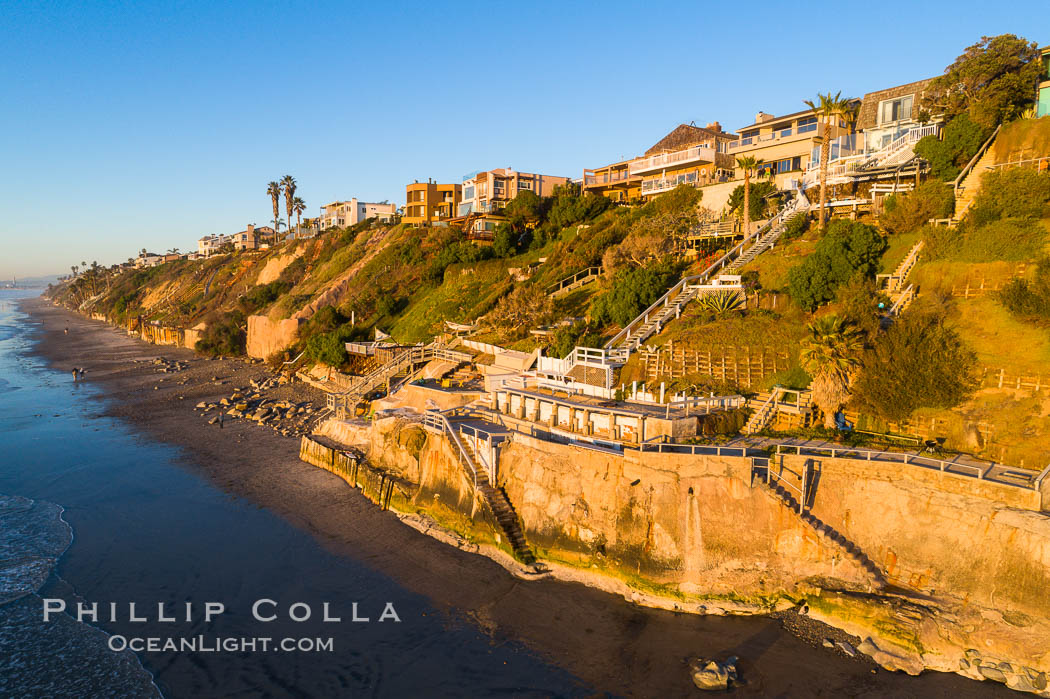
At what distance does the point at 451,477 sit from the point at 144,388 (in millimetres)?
41623

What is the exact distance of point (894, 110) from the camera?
3994cm

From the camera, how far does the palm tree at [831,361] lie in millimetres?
19781

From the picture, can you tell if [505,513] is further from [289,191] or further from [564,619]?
[289,191]

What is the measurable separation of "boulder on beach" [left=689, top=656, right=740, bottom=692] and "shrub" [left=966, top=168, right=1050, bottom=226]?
23251 mm

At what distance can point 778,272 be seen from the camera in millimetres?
31609

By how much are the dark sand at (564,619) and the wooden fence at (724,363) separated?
11.0 meters

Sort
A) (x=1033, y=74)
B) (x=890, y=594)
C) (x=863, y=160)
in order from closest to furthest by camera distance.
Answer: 1. (x=890, y=594)
2. (x=1033, y=74)
3. (x=863, y=160)

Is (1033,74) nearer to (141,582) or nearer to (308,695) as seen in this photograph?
(308,695)

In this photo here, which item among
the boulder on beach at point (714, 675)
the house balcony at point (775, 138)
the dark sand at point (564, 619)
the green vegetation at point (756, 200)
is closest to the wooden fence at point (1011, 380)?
the dark sand at point (564, 619)

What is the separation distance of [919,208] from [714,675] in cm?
2685

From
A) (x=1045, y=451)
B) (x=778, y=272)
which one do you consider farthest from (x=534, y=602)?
(x=778, y=272)

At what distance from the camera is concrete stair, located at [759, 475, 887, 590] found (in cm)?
1587

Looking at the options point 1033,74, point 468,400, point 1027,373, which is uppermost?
point 1033,74

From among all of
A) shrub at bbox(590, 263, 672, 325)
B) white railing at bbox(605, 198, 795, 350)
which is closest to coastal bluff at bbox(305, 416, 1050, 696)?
white railing at bbox(605, 198, 795, 350)
